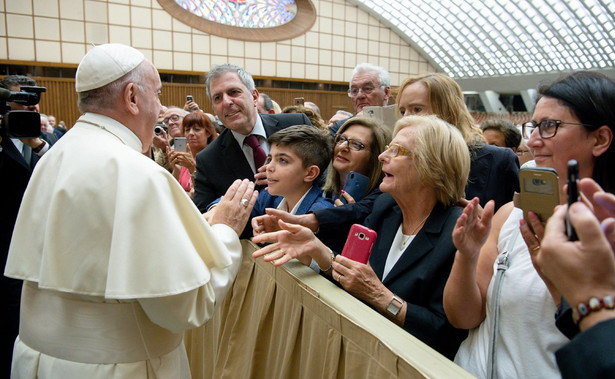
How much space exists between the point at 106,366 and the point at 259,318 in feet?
2.26

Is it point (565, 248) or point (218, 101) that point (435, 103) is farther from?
point (565, 248)

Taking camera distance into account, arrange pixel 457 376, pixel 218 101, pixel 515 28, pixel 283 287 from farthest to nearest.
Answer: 1. pixel 515 28
2. pixel 218 101
3. pixel 283 287
4. pixel 457 376

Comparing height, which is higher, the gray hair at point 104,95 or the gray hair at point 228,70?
the gray hair at point 228,70

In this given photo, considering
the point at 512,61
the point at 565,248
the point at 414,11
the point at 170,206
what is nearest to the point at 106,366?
the point at 170,206

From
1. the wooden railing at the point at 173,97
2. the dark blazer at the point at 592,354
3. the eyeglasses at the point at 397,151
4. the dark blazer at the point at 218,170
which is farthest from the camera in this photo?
the wooden railing at the point at 173,97

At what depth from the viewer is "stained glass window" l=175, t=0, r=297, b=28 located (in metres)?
19.0

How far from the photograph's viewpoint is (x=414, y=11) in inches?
974

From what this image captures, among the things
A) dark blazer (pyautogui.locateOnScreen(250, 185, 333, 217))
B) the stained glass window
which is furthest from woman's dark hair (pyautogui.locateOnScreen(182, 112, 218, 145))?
the stained glass window

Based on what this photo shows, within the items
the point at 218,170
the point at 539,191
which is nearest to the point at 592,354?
the point at 539,191

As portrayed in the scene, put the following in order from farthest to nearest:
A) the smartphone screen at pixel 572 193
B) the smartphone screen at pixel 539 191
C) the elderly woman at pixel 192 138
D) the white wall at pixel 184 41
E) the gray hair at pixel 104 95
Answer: the white wall at pixel 184 41 < the elderly woman at pixel 192 138 < the gray hair at pixel 104 95 < the smartphone screen at pixel 539 191 < the smartphone screen at pixel 572 193

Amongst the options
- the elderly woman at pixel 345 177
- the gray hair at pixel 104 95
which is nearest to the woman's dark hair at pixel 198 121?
the elderly woman at pixel 345 177

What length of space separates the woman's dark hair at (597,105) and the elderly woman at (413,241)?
0.49 metres

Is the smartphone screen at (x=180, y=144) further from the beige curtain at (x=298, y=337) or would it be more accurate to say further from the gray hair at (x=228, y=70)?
the beige curtain at (x=298, y=337)

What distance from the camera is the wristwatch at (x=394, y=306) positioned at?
155 centimetres
